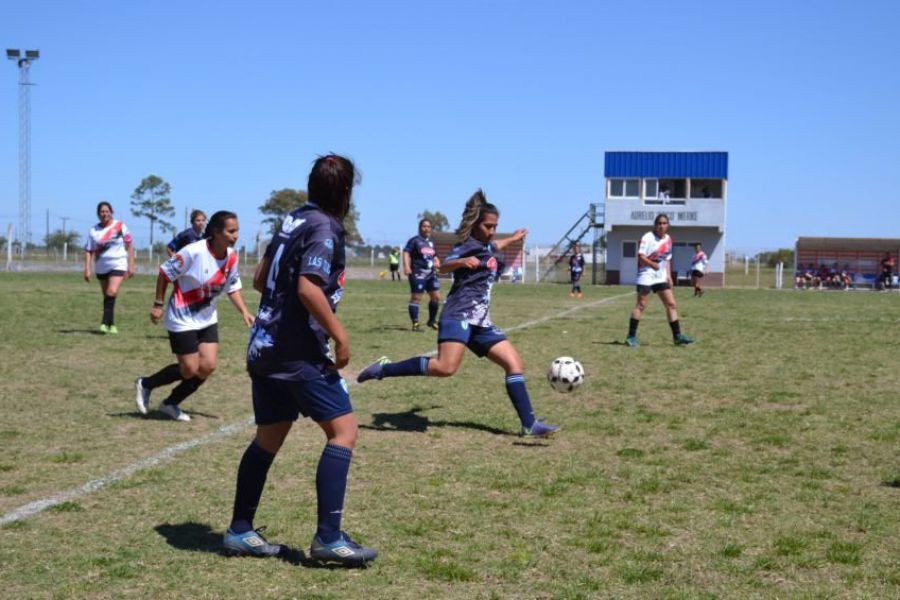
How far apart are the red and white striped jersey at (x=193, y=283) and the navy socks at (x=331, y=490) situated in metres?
4.16

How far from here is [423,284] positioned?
18.3 metres

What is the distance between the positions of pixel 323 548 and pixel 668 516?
83.9 inches

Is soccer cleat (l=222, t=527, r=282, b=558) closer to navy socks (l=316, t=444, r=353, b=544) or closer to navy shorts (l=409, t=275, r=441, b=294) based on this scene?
navy socks (l=316, t=444, r=353, b=544)

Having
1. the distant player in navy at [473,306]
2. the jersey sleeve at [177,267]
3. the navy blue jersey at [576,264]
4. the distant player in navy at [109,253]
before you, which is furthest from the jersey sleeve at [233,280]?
the navy blue jersey at [576,264]

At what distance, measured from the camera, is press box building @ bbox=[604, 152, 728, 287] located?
5781cm

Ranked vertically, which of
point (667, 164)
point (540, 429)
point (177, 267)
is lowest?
point (540, 429)

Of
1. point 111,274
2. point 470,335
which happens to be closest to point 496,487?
point 470,335

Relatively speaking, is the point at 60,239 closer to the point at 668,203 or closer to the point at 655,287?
the point at 668,203

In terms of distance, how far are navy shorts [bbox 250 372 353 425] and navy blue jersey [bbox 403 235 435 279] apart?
13399 millimetres

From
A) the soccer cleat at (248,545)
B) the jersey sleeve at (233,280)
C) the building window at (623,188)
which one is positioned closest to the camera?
the soccer cleat at (248,545)

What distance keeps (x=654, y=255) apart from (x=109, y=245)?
28.7 feet

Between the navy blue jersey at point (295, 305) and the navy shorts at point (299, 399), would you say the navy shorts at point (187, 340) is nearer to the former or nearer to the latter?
the navy shorts at point (299, 399)

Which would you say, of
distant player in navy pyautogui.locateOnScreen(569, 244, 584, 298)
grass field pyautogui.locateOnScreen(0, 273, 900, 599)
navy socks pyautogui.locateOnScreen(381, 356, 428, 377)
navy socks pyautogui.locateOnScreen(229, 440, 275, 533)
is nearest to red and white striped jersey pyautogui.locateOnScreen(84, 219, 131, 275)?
grass field pyautogui.locateOnScreen(0, 273, 900, 599)

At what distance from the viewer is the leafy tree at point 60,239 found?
62628 mm
